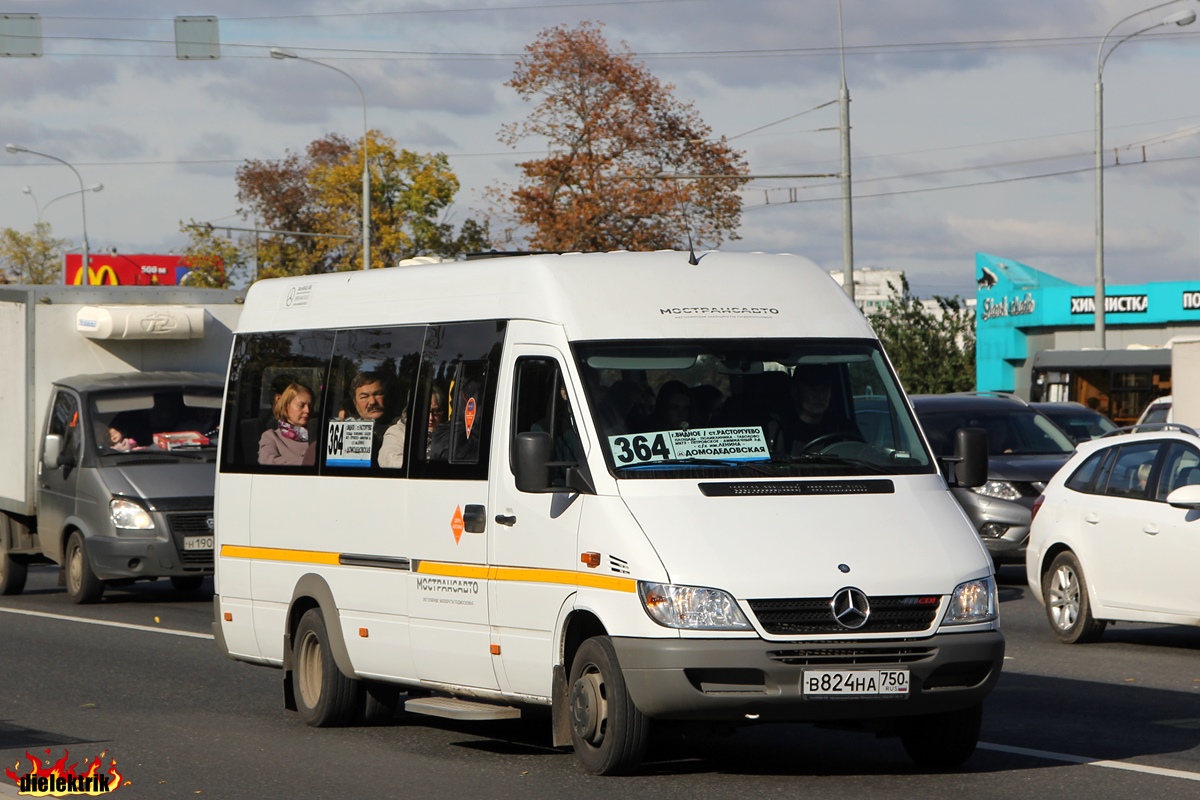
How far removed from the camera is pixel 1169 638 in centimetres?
1488

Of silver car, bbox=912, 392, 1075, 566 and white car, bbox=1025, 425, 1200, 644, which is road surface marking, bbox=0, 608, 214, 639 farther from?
silver car, bbox=912, 392, 1075, 566

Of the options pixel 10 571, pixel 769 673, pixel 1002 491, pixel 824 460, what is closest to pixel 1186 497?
pixel 824 460

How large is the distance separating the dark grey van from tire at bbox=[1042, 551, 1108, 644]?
8.20 m

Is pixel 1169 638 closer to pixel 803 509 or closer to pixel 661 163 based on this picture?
pixel 803 509

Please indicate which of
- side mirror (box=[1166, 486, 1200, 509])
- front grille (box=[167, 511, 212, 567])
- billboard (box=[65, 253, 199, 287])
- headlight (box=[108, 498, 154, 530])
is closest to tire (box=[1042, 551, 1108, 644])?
side mirror (box=[1166, 486, 1200, 509])

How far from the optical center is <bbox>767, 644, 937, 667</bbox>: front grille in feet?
25.8

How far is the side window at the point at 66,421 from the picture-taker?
61.9 feet

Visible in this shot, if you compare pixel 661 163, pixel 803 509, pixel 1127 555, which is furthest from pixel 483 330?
pixel 661 163

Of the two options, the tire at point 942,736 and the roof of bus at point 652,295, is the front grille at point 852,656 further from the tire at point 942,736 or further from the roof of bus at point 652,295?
the roof of bus at point 652,295

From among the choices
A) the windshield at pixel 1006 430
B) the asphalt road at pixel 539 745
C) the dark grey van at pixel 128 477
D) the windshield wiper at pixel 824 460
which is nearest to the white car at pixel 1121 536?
the asphalt road at pixel 539 745

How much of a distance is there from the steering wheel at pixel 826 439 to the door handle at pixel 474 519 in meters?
1.57

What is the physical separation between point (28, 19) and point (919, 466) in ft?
72.3

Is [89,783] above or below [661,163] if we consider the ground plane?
below

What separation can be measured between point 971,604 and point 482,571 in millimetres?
2352
